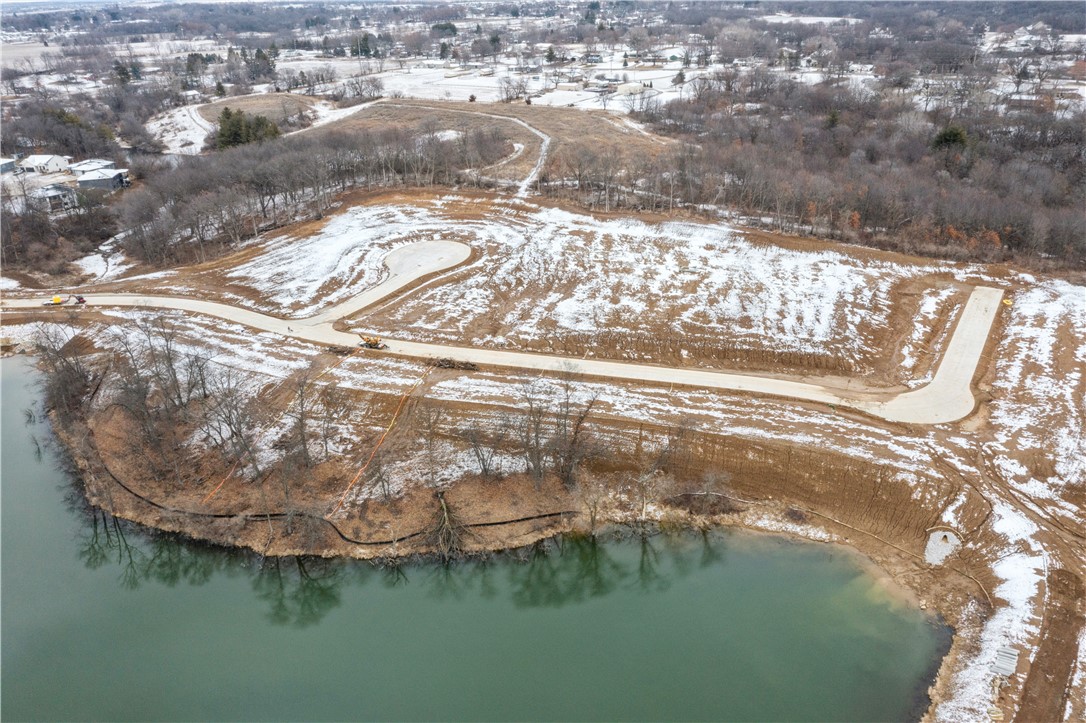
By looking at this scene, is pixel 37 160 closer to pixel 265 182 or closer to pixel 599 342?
pixel 265 182

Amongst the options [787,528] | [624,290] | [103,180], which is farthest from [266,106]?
[787,528]

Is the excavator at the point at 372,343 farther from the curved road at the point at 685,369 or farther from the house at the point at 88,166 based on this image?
the house at the point at 88,166

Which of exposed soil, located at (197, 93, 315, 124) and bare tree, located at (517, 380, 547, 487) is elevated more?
exposed soil, located at (197, 93, 315, 124)

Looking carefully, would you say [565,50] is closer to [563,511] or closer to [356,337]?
[356,337]

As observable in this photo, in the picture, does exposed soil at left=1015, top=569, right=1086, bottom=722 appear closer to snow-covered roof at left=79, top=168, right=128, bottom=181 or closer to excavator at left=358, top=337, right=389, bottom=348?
excavator at left=358, top=337, right=389, bottom=348

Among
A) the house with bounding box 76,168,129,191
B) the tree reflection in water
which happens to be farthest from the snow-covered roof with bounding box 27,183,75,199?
the tree reflection in water

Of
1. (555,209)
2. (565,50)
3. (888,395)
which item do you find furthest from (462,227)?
(565,50)
